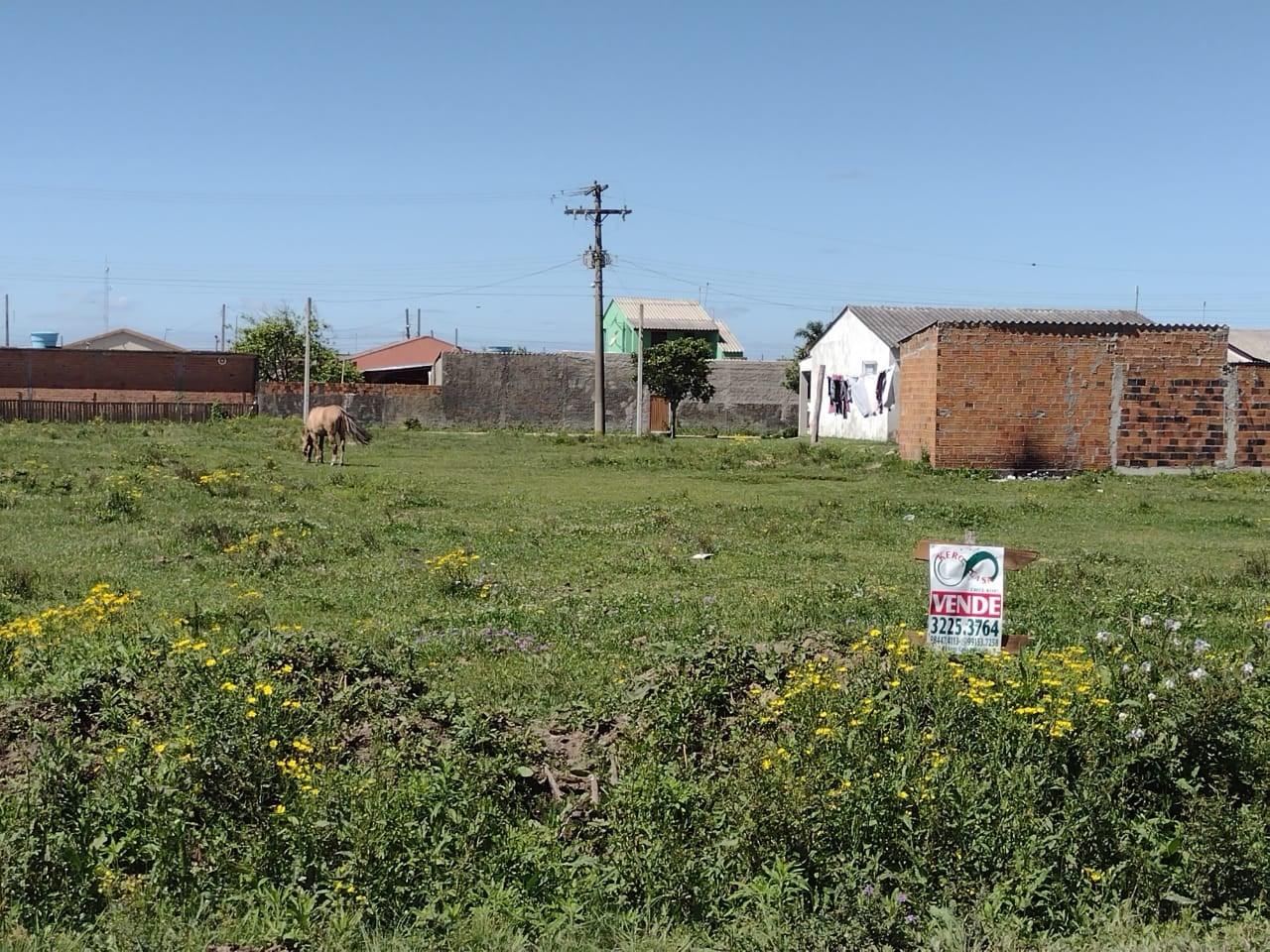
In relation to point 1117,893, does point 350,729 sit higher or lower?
higher

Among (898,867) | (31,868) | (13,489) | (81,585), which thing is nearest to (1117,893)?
(898,867)

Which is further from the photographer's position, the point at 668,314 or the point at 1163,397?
the point at 668,314

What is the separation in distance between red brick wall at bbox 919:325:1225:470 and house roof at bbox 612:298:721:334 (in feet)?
136

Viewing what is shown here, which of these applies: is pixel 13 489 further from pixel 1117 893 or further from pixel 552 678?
pixel 1117 893

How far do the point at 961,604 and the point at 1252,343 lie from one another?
43.4m

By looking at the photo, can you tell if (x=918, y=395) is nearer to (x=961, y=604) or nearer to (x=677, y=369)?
(x=677, y=369)

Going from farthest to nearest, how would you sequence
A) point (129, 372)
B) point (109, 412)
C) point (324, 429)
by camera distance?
point (129, 372) < point (109, 412) < point (324, 429)

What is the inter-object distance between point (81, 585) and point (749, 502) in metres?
10.8

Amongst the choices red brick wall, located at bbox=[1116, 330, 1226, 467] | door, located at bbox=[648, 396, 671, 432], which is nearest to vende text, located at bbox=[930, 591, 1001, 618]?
red brick wall, located at bbox=[1116, 330, 1226, 467]

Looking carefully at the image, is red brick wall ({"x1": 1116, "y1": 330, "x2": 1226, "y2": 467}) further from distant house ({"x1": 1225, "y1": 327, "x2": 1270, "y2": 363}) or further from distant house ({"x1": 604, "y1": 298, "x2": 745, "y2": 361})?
distant house ({"x1": 604, "y1": 298, "x2": 745, "y2": 361})

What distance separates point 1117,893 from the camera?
5.38 metres

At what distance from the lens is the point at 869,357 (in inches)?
1583

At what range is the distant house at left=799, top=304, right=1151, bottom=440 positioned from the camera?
38.5 meters

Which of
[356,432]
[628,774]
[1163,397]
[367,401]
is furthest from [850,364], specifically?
[628,774]
